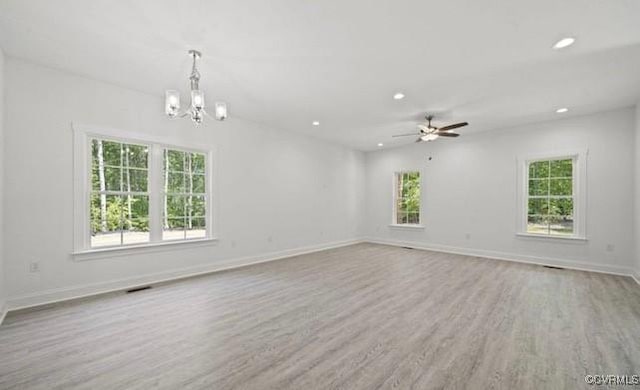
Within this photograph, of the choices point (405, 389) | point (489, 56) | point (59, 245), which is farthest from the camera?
point (59, 245)

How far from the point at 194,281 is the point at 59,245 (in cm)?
173

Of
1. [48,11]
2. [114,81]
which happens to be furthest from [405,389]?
[114,81]

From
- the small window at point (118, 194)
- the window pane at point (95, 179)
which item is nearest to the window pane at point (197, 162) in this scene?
the small window at point (118, 194)

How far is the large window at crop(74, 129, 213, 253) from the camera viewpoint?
368 centimetres

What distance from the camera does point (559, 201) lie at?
217 inches

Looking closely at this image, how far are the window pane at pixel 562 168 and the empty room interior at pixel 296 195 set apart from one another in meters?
0.03

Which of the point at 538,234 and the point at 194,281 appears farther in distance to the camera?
the point at 538,234

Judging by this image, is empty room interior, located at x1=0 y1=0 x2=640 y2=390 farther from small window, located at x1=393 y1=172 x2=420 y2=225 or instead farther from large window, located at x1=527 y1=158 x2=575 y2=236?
small window, located at x1=393 y1=172 x2=420 y2=225

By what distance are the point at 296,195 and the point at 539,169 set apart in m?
5.28

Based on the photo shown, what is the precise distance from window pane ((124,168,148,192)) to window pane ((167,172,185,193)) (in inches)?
14.7

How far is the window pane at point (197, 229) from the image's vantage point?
4.79 meters

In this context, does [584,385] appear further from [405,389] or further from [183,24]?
[183,24]

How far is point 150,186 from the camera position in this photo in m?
4.29

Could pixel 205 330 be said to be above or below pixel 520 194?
below
